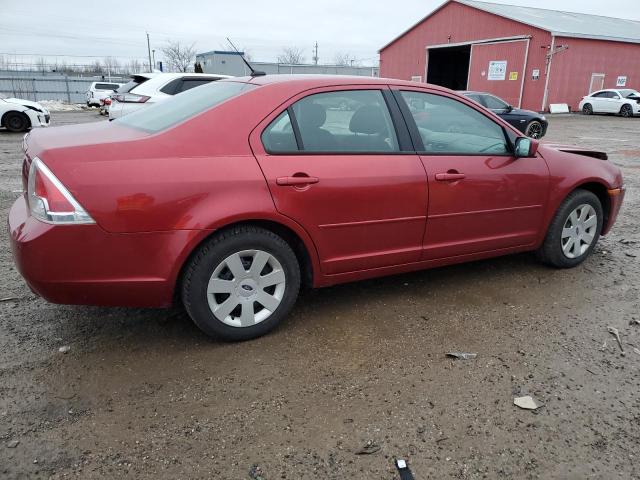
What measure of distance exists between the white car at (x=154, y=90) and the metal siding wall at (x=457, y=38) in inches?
969

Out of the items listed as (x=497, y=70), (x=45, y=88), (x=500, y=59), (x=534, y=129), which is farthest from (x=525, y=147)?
(x=45, y=88)

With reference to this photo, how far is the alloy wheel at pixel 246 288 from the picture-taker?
3014mm

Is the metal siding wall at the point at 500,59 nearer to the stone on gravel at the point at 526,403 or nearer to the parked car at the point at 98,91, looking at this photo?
the parked car at the point at 98,91

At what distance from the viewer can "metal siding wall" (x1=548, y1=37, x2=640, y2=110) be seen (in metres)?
28.2

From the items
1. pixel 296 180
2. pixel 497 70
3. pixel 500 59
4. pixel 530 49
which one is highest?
pixel 530 49

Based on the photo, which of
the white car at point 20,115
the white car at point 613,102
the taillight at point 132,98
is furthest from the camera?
the white car at point 613,102

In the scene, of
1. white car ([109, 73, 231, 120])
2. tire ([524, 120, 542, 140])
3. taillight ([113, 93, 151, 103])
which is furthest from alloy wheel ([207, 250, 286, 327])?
tire ([524, 120, 542, 140])

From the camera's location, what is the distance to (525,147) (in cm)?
389

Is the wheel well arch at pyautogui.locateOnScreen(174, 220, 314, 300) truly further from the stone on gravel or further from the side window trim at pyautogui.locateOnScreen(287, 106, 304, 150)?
the stone on gravel

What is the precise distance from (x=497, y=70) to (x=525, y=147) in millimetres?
29903

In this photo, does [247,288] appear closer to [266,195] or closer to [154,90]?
[266,195]

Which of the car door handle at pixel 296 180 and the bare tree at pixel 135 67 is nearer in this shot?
the car door handle at pixel 296 180

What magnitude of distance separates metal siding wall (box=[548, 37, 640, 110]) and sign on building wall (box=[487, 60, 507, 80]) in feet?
9.96

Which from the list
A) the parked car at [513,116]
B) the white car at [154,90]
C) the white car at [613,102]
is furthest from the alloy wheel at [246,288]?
the white car at [613,102]
